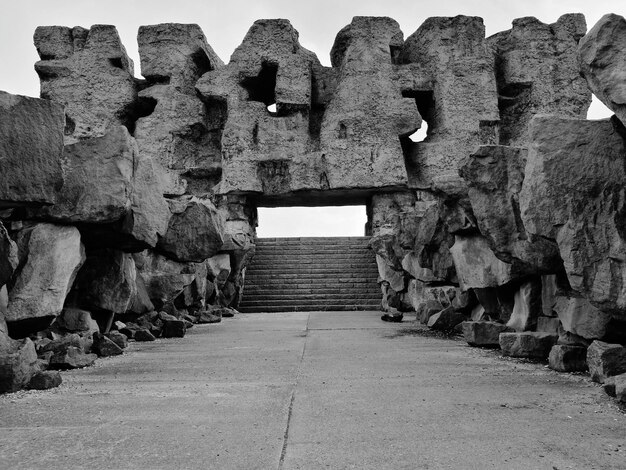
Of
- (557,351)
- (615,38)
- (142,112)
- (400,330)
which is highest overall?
(142,112)

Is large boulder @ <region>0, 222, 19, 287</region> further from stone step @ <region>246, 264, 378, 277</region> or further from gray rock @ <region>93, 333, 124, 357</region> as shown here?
stone step @ <region>246, 264, 378, 277</region>

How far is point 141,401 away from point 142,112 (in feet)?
66.6

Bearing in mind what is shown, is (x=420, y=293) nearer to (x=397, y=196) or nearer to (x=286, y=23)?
(x=397, y=196)

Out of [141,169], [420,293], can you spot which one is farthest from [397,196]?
[141,169]

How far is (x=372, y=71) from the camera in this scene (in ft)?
63.3

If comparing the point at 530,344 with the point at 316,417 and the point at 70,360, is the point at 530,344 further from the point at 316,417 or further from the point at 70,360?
the point at 70,360

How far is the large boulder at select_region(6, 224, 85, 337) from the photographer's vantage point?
3.90 meters

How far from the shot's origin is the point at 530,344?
4117 mm

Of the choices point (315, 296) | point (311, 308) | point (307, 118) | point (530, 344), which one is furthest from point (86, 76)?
point (530, 344)

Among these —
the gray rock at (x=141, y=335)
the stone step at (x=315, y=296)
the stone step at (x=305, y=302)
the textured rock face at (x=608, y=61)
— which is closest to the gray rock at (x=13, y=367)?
the gray rock at (x=141, y=335)

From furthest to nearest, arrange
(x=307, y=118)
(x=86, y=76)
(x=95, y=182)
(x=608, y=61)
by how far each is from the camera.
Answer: (x=86, y=76) → (x=307, y=118) → (x=95, y=182) → (x=608, y=61)

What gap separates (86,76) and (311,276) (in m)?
12.2

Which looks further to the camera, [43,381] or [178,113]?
[178,113]

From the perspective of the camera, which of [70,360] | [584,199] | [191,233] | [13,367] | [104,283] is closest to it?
[13,367]
